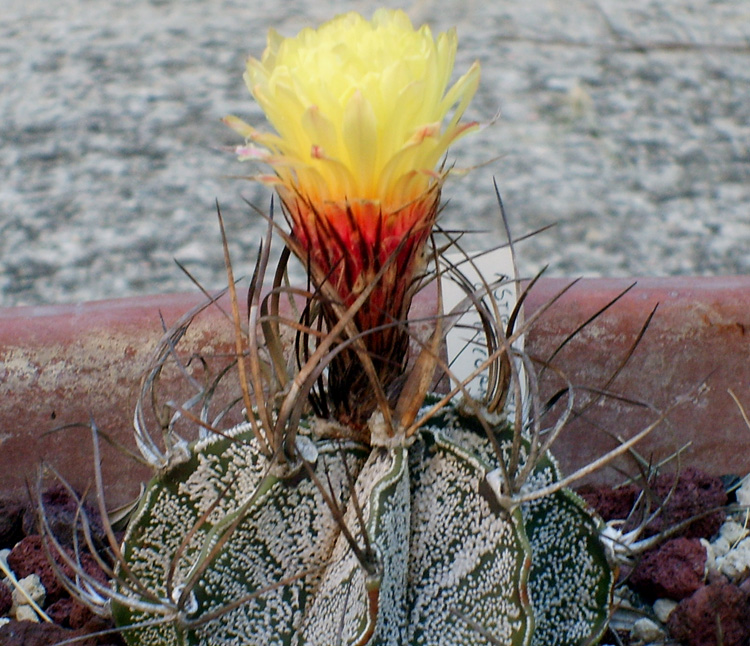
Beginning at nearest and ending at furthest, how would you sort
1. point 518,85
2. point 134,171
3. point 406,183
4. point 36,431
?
point 406,183, point 36,431, point 134,171, point 518,85

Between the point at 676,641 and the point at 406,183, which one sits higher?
the point at 406,183

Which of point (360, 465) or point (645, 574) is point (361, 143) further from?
point (645, 574)

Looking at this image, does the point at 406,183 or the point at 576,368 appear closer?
the point at 406,183

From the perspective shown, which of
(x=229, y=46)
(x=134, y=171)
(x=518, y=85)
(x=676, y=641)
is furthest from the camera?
(x=229, y=46)

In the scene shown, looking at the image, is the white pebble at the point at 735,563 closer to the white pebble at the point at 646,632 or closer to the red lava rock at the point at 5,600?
the white pebble at the point at 646,632

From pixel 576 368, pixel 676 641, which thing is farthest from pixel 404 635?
pixel 576 368

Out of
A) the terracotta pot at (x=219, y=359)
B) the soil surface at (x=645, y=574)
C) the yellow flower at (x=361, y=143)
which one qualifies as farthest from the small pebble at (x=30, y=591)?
the yellow flower at (x=361, y=143)

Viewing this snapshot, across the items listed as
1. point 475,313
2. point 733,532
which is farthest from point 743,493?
point 475,313

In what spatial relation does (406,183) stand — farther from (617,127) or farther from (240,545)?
(617,127)
